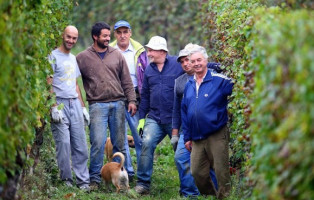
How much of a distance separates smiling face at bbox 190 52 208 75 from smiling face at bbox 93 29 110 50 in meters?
1.82

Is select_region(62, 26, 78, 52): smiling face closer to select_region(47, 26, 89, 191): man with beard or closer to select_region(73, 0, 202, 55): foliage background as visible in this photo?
select_region(47, 26, 89, 191): man with beard

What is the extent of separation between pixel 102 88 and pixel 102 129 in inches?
23.7

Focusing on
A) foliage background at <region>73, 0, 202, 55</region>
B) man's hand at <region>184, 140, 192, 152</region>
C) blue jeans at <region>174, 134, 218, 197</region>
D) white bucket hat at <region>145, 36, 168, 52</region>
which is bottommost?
blue jeans at <region>174, 134, 218, 197</region>

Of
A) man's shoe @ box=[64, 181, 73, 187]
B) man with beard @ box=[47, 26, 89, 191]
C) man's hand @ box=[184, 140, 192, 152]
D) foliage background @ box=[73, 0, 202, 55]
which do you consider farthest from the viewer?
foliage background @ box=[73, 0, 202, 55]

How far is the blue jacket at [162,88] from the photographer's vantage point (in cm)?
1008

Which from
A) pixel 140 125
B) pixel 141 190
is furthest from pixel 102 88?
pixel 141 190

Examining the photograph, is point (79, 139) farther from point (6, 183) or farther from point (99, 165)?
point (6, 183)

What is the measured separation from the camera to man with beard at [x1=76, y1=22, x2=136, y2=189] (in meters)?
10.1

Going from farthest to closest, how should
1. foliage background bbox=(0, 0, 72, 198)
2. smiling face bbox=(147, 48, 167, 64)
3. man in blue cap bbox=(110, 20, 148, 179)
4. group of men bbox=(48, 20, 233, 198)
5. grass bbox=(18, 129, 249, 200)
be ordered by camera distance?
1. man in blue cap bbox=(110, 20, 148, 179)
2. smiling face bbox=(147, 48, 167, 64)
3. group of men bbox=(48, 20, 233, 198)
4. grass bbox=(18, 129, 249, 200)
5. foliage background bbox=(0, 0, 72, 198)

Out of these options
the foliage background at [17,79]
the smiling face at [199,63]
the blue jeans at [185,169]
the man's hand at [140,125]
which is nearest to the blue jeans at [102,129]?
the man's hand at [140,125]

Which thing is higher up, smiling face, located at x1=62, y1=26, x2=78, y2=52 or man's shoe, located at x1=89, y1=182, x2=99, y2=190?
smiling face, located at x1=62, y1=26, x2=78, y2=52

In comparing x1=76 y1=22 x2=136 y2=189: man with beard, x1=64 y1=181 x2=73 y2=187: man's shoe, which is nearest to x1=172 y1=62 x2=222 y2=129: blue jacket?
x1=76 y1=22 x2=136 y2=189: man with beard

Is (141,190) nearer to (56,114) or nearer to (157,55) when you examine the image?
(56,114)

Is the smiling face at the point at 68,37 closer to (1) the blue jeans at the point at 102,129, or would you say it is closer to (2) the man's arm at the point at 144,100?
(1) the blue jeans at the point at 102,129
